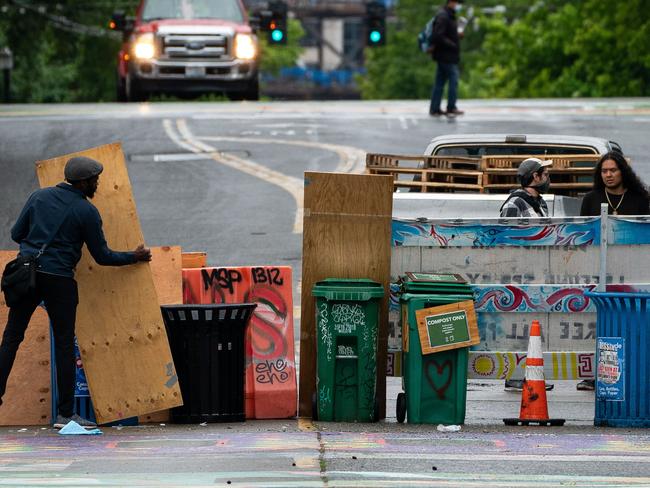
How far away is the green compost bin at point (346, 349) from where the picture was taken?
10484 mm

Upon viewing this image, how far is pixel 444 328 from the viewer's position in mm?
10391

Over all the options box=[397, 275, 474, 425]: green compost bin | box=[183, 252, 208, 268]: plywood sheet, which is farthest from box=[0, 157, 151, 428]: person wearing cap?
box=[397, 275, 474, 425]: green compost bin

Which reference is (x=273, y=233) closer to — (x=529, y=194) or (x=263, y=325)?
(x=529, y=194)

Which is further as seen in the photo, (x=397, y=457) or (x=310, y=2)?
(x=310, y=2)

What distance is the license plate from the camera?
29311mm

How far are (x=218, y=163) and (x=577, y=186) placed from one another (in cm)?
1034

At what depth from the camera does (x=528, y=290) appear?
10891 millimetres

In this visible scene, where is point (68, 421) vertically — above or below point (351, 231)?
below

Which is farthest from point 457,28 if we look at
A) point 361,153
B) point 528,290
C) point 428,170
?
point 528,290

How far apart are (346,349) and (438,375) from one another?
64 cm

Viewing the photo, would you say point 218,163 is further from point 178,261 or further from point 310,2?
point 310,2

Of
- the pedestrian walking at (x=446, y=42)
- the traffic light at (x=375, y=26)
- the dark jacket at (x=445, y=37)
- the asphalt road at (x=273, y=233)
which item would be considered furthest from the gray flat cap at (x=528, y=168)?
the traffic light at (x=375, y=26)

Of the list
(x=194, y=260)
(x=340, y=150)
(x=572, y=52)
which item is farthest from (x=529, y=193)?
(x=572, y=52)

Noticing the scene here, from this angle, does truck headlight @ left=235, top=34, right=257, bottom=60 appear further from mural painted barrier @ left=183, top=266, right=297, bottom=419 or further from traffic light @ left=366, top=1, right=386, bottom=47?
mural painted barrier @ left=183, top=266, right=297, bottom=419
